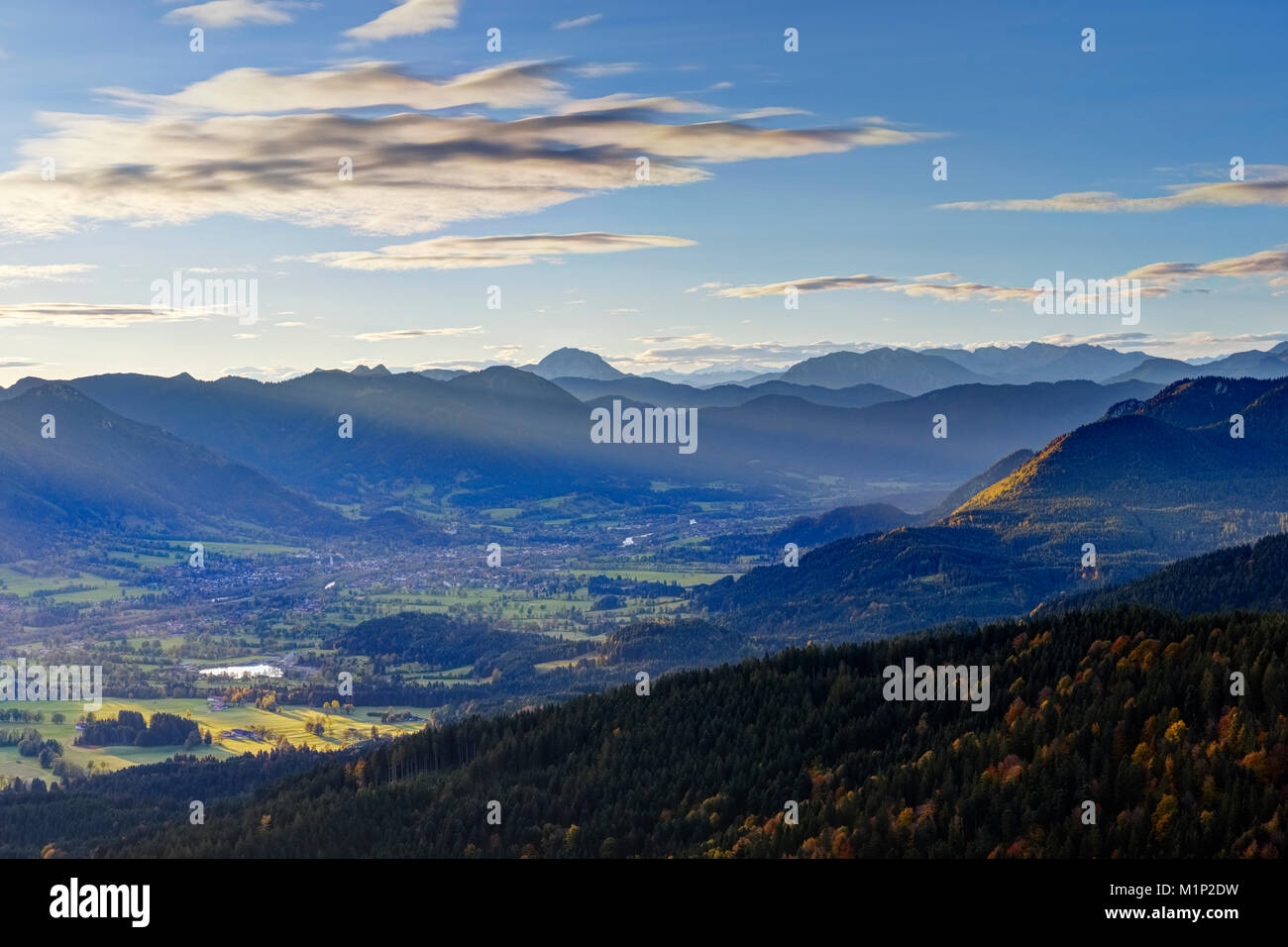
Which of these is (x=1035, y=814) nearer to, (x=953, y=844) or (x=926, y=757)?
(x=953, y=844)

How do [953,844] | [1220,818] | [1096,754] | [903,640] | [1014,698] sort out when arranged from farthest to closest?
1. [903,640]
2. [1014,698]
3. [1096,754]
4. [953,844]
5. [1220,818]
